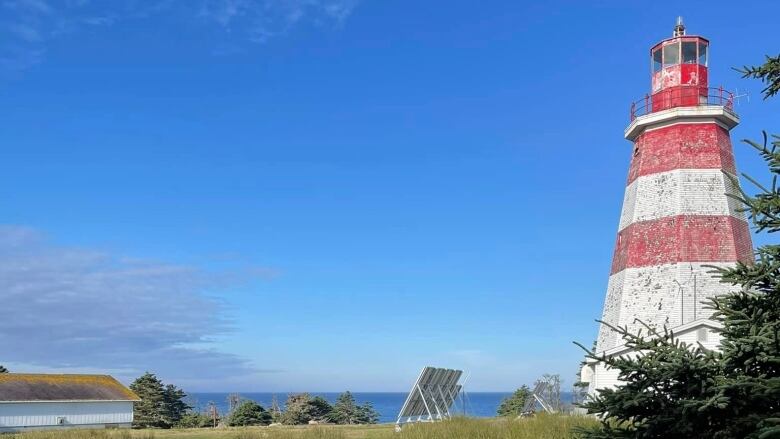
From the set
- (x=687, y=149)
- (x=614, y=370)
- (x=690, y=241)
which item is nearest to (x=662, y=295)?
(x=690, y=241)

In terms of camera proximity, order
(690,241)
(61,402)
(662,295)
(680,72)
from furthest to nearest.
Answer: (61,402) < (680,72) < (690,241) < (662,295)

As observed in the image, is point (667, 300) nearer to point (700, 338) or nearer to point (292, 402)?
point (700, 338)

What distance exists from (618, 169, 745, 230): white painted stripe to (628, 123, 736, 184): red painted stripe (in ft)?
0.88

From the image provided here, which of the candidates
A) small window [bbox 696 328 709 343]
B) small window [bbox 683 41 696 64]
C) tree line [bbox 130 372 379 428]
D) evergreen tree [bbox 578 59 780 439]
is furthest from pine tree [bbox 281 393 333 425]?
evergreen tree [bbox 578 59 780 439]

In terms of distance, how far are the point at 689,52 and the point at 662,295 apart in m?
9.58

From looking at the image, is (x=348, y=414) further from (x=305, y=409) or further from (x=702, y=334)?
(x=702, y=334)

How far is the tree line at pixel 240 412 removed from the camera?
150ft

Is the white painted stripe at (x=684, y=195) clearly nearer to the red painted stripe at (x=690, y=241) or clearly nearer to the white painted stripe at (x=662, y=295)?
the red painted stripe at (x=690, y=241)

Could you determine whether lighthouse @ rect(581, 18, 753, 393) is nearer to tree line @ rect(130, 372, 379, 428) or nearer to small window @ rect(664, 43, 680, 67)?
small window @ rect(664, 43, 680, 67)

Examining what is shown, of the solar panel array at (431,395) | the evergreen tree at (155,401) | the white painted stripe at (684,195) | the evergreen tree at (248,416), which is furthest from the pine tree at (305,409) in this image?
the white painted stripe at (684,195)

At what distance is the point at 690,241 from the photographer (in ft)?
79.3

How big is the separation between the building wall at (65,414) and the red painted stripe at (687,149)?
35660 millimetres

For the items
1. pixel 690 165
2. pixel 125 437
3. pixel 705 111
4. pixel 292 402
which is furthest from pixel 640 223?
pixel 292 402

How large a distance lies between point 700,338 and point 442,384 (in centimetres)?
1016
